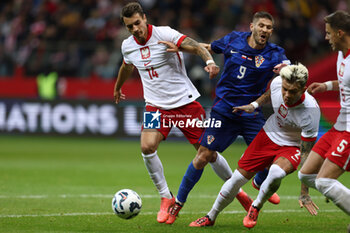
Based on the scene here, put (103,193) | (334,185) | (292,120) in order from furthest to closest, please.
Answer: (103,193), (292,120), (334,185)

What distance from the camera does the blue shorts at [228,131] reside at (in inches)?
292

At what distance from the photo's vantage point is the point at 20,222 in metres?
7.01

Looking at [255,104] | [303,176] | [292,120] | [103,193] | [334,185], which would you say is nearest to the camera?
[334,185]

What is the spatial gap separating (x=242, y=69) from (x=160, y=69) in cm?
98

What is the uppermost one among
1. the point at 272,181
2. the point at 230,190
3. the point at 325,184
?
the point at 325,184

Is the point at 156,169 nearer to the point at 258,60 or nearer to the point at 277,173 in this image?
the point at 277,173

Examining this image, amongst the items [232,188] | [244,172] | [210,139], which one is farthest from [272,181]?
[210,139]

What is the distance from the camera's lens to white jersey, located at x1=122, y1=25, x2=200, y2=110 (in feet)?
25.1

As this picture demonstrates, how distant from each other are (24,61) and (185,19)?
4939 millimetres

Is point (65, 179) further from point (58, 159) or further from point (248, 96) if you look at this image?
point (248, 96)

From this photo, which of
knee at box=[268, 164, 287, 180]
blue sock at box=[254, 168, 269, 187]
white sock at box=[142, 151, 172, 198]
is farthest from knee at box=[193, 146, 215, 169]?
knee at box=[268, 164, 287, 180]

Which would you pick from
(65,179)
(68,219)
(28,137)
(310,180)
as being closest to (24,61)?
(28,137)

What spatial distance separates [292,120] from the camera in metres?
6.77

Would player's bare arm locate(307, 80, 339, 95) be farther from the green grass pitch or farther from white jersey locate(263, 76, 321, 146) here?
the green grass pitch
